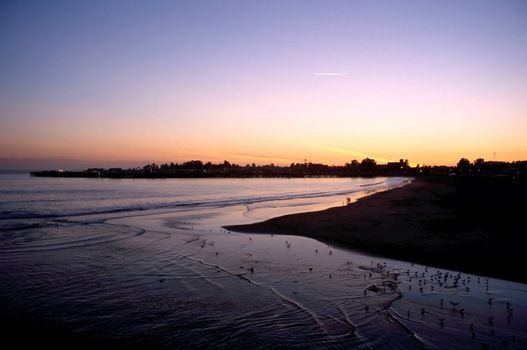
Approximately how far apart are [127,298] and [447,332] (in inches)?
267

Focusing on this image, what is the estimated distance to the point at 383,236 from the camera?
1620 centimetres

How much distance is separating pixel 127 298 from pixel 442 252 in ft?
34.1

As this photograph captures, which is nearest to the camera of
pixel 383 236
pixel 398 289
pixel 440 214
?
pixel 398 289

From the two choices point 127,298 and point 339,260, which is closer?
point 127,298

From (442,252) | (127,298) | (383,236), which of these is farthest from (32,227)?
(442,252)

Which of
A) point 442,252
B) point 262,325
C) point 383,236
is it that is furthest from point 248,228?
point 262,325

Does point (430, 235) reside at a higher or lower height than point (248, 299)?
higher

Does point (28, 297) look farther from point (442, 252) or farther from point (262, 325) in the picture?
point (442, 252)

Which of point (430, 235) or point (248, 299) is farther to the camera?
point (430, 235)

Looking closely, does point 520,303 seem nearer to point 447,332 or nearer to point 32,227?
point 447,332

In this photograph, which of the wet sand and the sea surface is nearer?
the sea surface

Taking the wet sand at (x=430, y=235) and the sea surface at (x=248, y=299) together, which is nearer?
the sea surface at (x=248, y=299)

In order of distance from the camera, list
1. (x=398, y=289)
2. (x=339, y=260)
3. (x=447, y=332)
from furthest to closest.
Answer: (x=339, y=260), (x=398, y=289), (x=447, y=332)

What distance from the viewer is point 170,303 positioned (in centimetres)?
817
